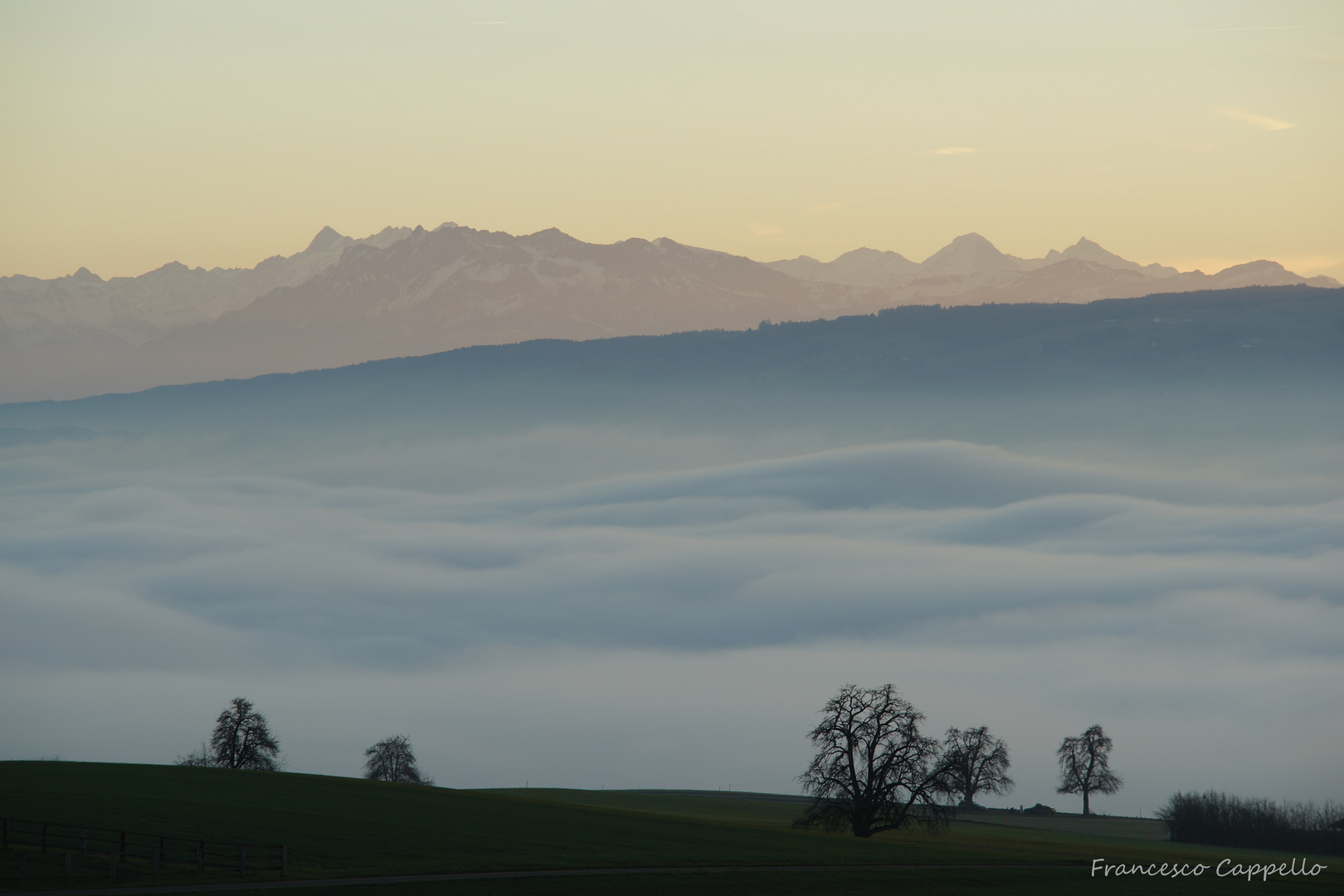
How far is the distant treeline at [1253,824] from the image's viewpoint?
472ft

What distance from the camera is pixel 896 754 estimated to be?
10700 centimetres

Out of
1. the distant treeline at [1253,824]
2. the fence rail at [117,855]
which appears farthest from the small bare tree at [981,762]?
the fence rail at [117,855]

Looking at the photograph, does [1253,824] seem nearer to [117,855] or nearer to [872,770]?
[872,770]

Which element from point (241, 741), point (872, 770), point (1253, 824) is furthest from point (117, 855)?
point (1253, 824)

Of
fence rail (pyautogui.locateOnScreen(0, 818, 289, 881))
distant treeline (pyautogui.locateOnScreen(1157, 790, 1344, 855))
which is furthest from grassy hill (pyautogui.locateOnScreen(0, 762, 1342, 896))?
distant treeline (pyautogui.locateOnScreen(1157, 790, 1344, 855))

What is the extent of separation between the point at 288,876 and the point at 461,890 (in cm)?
828

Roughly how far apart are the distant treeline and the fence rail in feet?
389

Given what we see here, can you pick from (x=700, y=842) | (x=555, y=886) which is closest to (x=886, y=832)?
(x=700, y=842)

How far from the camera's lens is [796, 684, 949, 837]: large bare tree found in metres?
105

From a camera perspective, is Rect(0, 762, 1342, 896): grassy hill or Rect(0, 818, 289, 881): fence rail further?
Rect(0, 762, 1342, 896): grassy hill

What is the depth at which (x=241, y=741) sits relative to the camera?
162 m

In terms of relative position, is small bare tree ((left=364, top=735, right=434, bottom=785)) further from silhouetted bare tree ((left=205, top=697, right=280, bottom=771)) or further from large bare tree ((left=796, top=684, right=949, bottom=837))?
large bare tree ((left=796, top=684, right=949, bottom=837))

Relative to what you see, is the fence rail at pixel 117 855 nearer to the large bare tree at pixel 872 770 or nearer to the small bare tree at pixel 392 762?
the large bare tree at pixel 872 770

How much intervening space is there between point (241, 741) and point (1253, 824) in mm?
124099
